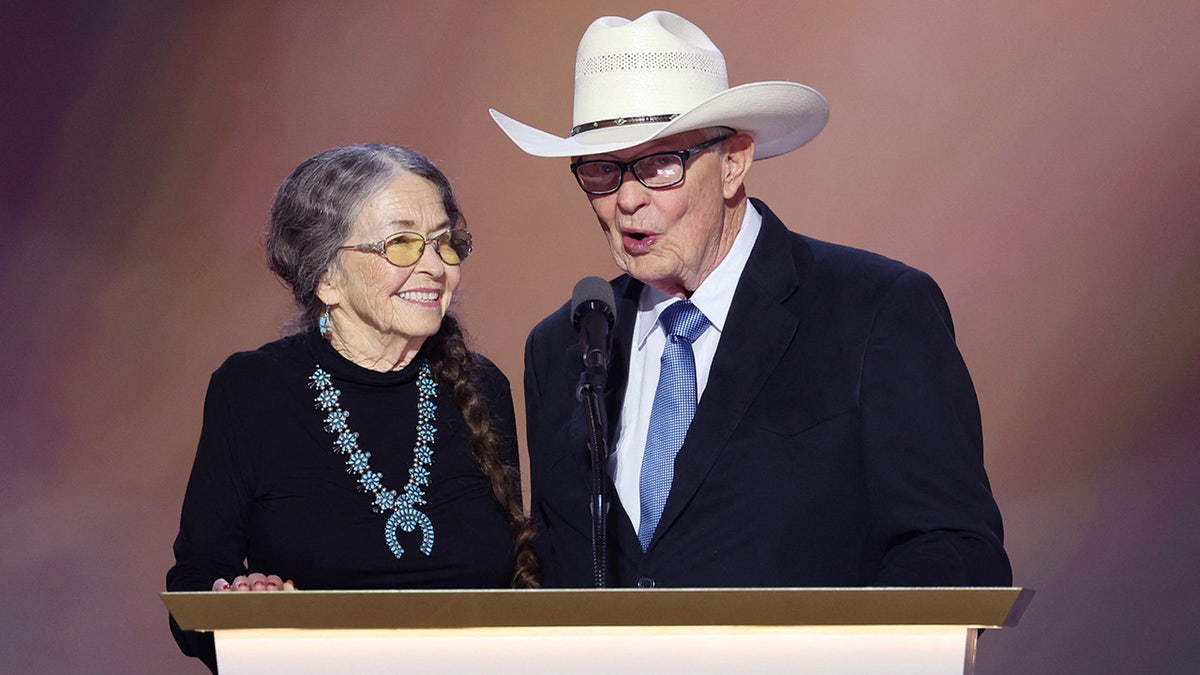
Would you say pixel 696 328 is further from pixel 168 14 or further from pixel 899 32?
pixel 168 14

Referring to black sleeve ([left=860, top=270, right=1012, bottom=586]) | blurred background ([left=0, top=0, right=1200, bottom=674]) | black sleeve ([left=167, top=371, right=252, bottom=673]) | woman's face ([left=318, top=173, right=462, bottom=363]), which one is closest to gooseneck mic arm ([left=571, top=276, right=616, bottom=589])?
black sleeve ([left=860, top=270, right=1012, bottom=586])

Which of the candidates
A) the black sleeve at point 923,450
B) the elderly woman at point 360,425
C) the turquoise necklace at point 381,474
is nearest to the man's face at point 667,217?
the black sleeve at point 923,450

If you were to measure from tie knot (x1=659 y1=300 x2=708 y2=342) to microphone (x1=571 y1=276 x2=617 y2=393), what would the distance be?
1.11 ft

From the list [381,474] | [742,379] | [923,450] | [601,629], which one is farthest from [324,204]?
[601,629]

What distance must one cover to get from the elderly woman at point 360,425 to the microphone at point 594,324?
580mm

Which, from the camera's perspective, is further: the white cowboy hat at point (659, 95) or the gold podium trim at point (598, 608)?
the white cowboy hat at point (659, 95)

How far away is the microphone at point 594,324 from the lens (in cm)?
215

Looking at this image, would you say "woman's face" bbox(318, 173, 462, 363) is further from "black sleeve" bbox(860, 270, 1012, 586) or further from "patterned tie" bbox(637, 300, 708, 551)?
"black sleeve" bbox(860, 270, 1012, 586)

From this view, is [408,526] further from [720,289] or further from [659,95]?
[659,95]

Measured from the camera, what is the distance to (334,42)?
423 cm

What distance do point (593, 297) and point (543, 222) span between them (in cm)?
202

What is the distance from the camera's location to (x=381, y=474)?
9.12 ft

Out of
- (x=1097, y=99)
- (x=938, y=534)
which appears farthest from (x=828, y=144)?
(x=938, y=534)

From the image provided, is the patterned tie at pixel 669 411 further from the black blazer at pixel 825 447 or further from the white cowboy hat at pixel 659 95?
the white cowboy hat at pixel 659 95
